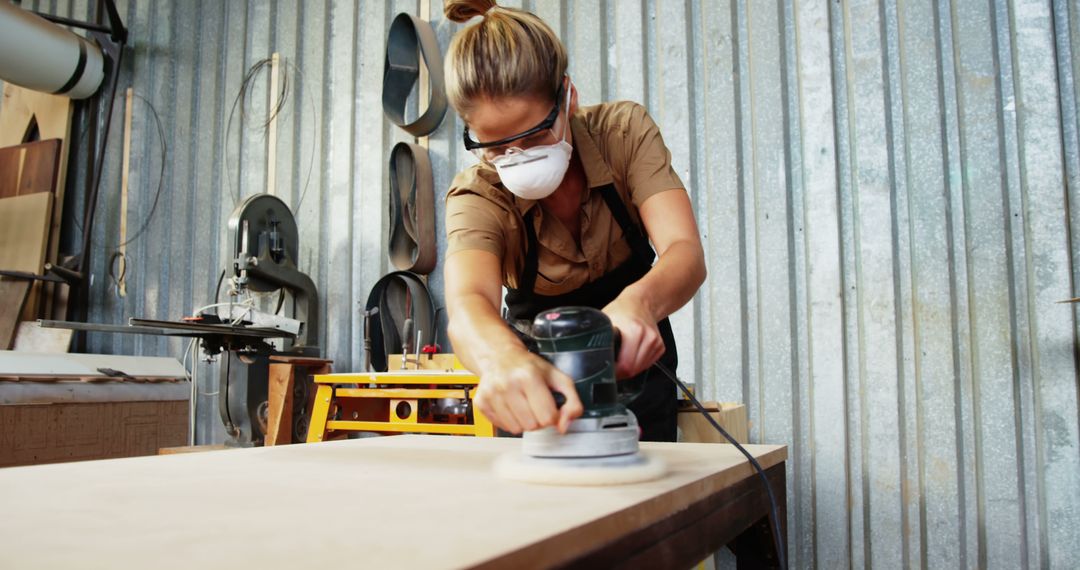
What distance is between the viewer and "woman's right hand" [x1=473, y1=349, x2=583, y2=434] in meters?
0.77

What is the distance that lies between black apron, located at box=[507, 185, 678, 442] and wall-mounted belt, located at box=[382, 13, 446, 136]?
6.39ft

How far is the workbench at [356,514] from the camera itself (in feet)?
1.51

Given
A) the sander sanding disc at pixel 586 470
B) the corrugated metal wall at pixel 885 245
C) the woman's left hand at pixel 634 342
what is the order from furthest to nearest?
the corrugated metal wall at pixel 885 245 < the woman's left hand at pixel 634 342 < the sander sanding disc at pixel 586 470

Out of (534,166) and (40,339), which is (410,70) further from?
(40,339)

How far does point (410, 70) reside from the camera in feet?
11.5

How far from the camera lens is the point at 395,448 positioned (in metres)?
1.21

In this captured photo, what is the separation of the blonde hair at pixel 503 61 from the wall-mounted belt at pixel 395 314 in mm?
2022

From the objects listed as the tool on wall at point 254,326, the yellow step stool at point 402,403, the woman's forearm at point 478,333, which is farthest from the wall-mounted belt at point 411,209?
the woman's forearm at point 478,333

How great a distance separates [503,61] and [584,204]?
1.34ft

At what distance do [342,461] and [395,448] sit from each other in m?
0.23

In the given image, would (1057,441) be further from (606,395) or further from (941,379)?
(606,395)

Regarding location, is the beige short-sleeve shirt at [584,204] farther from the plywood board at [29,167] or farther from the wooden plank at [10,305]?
the plywood board at [29,167]


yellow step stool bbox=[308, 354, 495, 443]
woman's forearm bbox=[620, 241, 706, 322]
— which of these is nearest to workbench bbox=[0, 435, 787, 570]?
woman's forearm bbox=[620, 241, 706, 322]

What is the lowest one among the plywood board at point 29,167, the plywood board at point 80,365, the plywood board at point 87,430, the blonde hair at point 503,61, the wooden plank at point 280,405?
the plywood board at point 87,430
